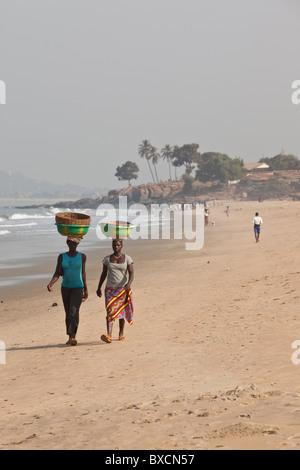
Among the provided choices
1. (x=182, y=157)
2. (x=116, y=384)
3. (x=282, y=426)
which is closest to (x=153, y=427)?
(x=282, y=426)

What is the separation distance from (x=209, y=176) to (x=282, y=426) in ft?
514

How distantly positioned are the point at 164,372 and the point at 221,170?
493ft

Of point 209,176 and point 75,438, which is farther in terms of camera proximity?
point 209,176

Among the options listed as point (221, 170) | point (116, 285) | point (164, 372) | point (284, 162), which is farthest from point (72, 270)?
point (284, 162)

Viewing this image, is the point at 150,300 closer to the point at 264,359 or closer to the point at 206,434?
the point at 264,359

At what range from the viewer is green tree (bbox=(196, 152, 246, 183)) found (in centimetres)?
15550

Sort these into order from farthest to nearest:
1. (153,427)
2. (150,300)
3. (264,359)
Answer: (150,300)
(264,359)
(153,427)

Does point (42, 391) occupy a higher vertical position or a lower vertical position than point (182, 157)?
lower

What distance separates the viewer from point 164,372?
7.08m

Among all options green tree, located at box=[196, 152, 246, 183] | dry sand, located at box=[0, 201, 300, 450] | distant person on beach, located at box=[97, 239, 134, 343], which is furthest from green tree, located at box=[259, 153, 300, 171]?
distant person on beach, located at box=[97, 239, 134, 343]

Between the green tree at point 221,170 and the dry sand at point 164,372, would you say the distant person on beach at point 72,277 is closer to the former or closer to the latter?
the dry sand at point 164,372

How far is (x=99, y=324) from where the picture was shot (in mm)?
10562

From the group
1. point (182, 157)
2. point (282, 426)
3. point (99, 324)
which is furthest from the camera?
point (182, 157)

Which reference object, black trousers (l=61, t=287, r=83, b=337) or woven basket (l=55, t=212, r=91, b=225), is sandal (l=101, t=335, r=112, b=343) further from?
woven basket (l=55, t=212, r=91, b=225)
